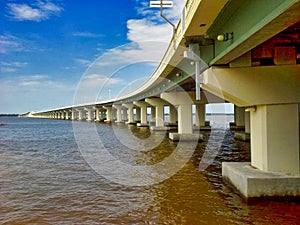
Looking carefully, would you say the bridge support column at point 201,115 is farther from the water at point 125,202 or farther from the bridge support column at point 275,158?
the bridge support column at point 275,158

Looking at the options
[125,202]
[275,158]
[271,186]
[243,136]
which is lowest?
[125,202]

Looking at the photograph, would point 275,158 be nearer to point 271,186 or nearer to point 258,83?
point 271,186

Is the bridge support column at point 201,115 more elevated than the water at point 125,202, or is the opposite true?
the bridge support column at point 201,115

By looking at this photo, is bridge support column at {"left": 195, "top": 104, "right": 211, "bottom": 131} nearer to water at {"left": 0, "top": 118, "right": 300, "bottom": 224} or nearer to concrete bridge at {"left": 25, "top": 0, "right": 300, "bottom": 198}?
water at {"left": 0, "top": 118, "right": 300, "bottom": 224}

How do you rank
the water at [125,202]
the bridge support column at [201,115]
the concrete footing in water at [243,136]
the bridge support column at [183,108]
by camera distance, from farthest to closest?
the bridge support column at [201,115]
the bridge support column at [183,108]
the concrete footing in water at [243,136]
the water at [125,202]

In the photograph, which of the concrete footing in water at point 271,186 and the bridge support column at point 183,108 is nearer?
the concrete footing in water at point 271,186

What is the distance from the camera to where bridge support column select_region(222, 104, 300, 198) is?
32.7ft

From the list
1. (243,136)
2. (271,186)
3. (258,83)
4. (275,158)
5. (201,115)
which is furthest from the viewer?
(201,115)

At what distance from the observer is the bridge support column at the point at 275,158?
9977mm

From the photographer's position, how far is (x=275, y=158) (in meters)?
10.6

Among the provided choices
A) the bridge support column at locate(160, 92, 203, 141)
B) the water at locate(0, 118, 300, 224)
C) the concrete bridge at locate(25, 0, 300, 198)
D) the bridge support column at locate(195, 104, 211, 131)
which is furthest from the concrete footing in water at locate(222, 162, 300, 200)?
the bridge support column at locate(195, 104, 211, 131)

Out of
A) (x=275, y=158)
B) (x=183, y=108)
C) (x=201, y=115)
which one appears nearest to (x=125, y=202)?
(x=275, y=158)

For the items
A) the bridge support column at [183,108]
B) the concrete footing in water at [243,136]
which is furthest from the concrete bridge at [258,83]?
the concrete footing in water at [243,136]

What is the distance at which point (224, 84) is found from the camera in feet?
37.4
